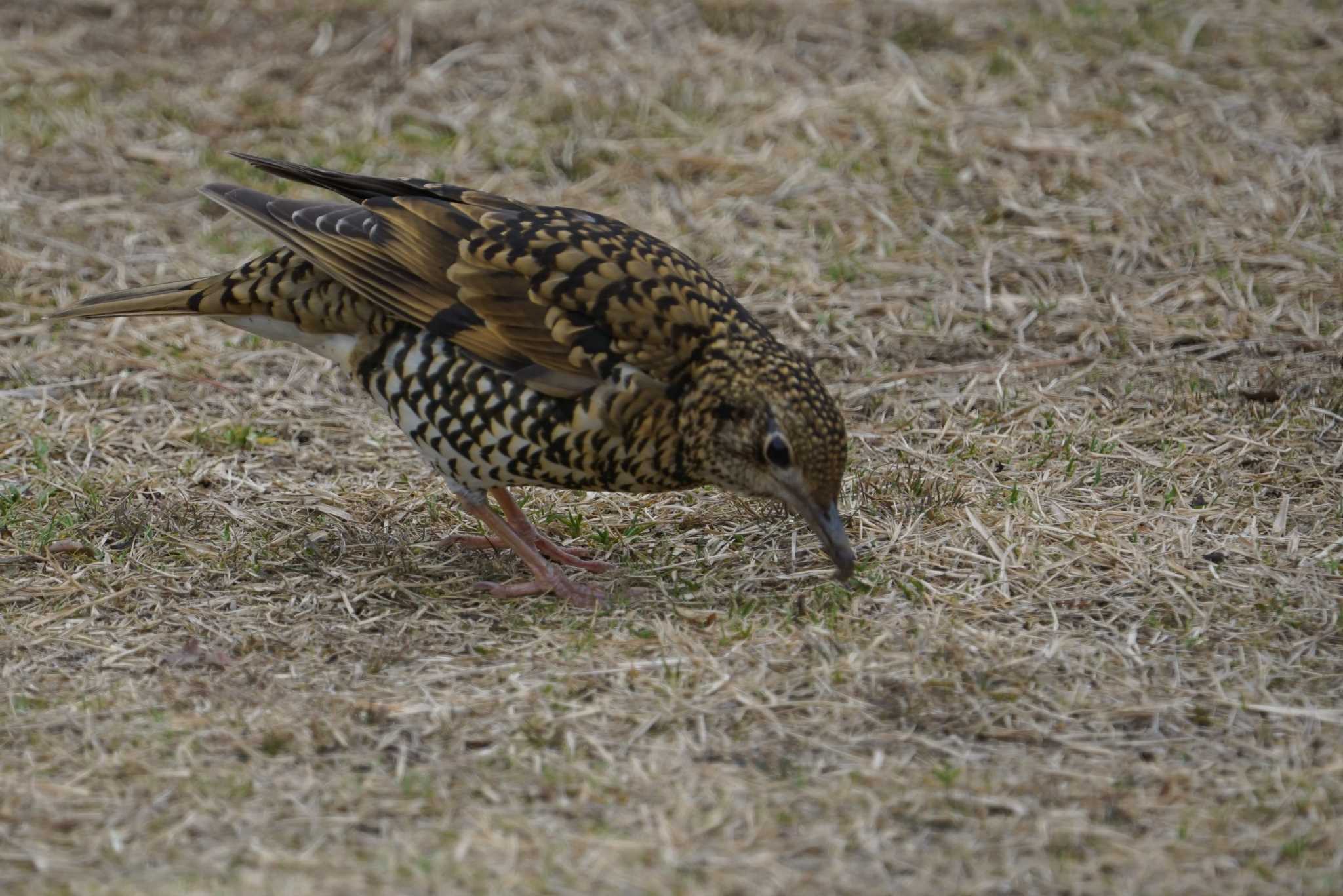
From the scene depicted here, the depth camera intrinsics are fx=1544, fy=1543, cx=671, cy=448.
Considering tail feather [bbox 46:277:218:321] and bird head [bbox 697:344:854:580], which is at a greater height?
tail feather [bbox 46:277:218:321]

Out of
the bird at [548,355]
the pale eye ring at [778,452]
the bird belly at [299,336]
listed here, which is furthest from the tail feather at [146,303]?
the pale eye ring at [778,452]

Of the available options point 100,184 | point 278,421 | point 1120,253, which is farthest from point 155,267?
point 1120,253

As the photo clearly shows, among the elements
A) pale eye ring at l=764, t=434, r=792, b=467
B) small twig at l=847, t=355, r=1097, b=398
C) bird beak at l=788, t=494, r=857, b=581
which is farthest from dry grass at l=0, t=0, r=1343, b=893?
pale eye ring at l=764, t=434, r=792, b=467

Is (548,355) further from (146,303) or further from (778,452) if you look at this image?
(146,303)

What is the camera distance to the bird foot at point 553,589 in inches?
193

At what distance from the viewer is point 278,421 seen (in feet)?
19.9

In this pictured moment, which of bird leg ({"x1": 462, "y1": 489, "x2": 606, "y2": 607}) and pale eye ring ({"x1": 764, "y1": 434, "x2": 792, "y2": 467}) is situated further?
bird leg ({"x1": 462, "y1": 489, "x2": 606, "y2": 607})

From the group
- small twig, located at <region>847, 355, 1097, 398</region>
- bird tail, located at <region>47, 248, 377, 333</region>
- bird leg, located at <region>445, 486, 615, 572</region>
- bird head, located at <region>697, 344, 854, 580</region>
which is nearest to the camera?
bird head, located at <region>697, 344, 854, 580</region>

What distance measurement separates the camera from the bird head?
14.9 feet

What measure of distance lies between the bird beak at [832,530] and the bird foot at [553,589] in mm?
726

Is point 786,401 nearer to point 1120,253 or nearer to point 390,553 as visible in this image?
point 390,553

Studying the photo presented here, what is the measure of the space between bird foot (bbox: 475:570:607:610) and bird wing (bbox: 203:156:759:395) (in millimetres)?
645

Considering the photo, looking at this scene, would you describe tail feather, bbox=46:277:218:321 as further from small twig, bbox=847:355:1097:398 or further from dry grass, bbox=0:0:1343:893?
small twig, bbox=847:355:1097:398

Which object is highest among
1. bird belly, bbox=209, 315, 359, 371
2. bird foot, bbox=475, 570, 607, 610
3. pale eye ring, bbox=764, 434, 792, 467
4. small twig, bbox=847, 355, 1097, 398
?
bird belly, bbox=209, 315, 359, 371
